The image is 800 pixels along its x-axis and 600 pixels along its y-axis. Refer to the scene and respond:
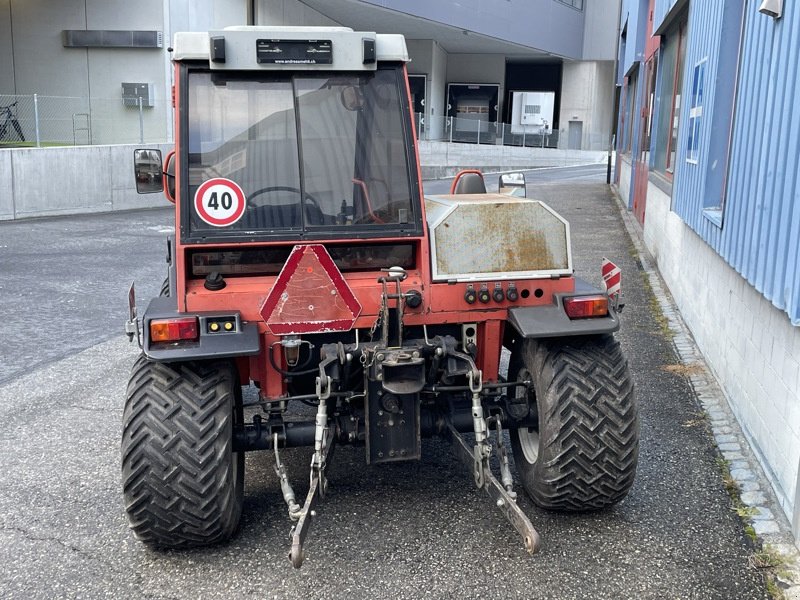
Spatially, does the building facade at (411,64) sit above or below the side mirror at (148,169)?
above

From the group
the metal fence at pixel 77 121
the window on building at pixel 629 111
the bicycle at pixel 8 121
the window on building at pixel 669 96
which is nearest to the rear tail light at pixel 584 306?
the window on building at pixel 669 96

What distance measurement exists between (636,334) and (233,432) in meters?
5.43

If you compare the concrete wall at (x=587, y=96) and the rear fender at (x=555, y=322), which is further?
the concrete wall at (x=587, y=96)

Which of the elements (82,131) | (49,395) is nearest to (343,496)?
(49,395)

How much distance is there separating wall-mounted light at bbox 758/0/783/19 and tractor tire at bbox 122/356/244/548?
4.09 meters

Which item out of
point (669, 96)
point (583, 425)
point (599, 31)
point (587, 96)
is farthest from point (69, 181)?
point (599, 31)

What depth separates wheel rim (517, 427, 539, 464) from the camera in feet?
15.8

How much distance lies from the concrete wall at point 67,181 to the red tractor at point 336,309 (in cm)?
1508

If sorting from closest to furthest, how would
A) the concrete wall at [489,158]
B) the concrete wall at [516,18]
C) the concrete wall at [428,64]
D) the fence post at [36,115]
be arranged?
the fence post at [36,115] < the concrete wall at [516,18] < the concrete wall at [489,158] < the concrete wall at [428,64]

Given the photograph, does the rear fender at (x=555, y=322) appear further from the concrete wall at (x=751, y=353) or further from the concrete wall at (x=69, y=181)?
the concrete wall at (x=69, y=181)

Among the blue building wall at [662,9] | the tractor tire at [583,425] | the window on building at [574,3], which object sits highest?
the window on building at [574,3]

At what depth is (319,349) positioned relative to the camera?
4.59 m

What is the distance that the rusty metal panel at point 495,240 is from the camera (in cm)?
444

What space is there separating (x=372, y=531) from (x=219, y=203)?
1.88 m
